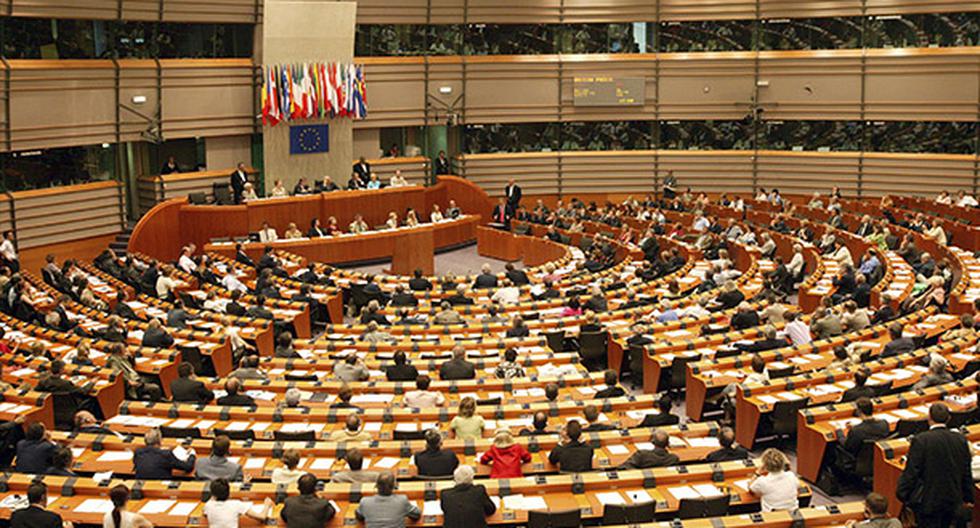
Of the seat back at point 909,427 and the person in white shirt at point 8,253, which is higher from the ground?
the person in white shirt at point 8,253

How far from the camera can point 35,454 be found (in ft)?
36.5

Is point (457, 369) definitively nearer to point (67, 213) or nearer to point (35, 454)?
point (35, 454)

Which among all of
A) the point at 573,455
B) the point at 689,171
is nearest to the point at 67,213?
the point at 689,171

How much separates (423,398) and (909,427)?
5.77 m

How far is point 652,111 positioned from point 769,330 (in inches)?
861

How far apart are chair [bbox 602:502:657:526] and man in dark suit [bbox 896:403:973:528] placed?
2.54 meters

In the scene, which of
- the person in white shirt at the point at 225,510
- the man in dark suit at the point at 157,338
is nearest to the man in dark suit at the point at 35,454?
the person in white shirt at the point at 225,510

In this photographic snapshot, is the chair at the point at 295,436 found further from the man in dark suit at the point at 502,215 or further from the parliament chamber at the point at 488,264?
the man in dark suit at the point at 502,215

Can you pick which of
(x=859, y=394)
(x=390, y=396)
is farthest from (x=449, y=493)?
(x=859, y=394)

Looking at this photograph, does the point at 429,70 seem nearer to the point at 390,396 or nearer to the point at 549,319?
the point at 549,319

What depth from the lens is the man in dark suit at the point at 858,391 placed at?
42.0 feet

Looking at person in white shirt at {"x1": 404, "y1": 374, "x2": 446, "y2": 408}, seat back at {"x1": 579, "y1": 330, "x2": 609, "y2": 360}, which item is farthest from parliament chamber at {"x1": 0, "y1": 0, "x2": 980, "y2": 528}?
seat back at {"x1": 579, "y1": 330, "x2": 609, "y2": 360}

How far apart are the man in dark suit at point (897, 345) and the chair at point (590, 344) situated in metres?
4.39

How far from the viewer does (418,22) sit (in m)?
35.3
